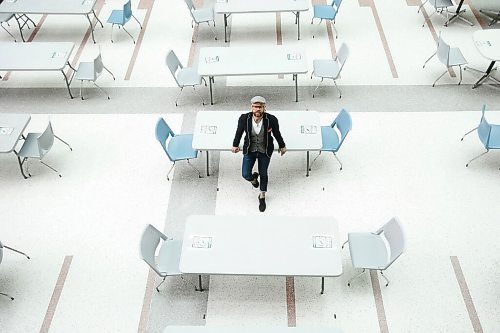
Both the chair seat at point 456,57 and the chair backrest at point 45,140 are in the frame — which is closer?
the chair backrest at point 45,140

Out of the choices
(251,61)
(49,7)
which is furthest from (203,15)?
(49,7)

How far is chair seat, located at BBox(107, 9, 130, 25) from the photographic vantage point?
9.95 metres

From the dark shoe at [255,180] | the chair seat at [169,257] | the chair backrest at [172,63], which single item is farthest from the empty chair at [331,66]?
the chair seat at [169,257]

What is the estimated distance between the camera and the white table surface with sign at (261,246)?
5336 millimetres

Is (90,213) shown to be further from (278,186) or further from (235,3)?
(235,3)

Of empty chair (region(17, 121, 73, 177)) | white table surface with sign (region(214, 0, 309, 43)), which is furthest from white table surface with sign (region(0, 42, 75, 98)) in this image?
white table surface with sign (region(214, 0, 309, 43))

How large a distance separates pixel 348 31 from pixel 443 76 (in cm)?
209

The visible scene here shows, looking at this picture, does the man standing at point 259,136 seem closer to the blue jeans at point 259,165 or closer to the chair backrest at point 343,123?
the blue jeans at point 259,165

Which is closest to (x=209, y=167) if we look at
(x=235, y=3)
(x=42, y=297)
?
(x=42, y=297)

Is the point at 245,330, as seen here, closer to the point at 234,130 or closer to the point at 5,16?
the point at 234,130

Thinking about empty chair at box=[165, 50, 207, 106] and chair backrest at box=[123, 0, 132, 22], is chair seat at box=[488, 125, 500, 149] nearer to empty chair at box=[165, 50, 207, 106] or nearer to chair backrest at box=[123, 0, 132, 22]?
empty chair at box=[165, 50, 207, 106]

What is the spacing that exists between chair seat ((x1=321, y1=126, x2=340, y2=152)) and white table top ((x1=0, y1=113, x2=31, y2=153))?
4.03 metres

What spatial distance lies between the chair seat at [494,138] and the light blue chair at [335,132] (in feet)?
6.32

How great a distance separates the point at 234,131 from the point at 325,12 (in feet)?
13.7
